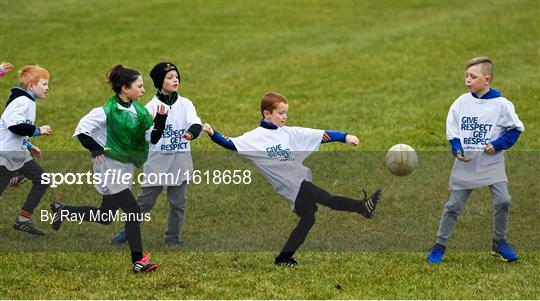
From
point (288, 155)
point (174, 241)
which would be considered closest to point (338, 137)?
point (288, 155)

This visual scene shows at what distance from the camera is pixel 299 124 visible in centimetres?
1761

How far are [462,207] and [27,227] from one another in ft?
15.9

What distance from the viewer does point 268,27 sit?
2739 centimetres

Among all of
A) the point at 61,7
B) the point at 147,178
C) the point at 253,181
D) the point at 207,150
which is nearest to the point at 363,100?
the point at 207,150

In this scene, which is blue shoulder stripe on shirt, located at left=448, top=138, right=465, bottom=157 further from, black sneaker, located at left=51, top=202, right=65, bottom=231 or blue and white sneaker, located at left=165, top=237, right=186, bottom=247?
black sneaker, located at left=51, top=202, right=65, bottom=231

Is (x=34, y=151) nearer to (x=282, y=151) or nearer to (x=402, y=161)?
(x=282, y=151)

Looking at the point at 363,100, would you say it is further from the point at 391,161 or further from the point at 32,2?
the point at 32,2

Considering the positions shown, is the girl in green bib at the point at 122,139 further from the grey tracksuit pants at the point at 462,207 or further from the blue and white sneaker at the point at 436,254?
the grey tracksuit pants at the point at 462,207

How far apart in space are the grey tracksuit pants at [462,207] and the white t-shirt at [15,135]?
4.52 metres

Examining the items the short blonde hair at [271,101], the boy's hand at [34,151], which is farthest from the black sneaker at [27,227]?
the short blonde hair at [271,101]

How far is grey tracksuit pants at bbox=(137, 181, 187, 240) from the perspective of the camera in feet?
32.5

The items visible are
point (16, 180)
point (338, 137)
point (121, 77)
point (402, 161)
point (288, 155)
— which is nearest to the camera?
point (121, 77)

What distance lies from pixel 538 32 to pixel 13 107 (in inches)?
757

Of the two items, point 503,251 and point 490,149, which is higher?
point 490,149
